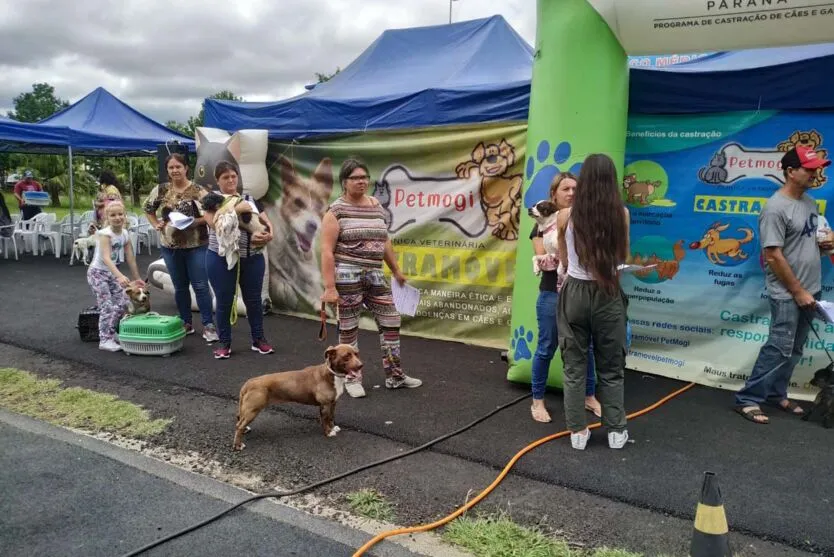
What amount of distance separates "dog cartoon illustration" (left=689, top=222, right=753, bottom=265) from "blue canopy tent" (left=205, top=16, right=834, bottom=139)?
0.97 m

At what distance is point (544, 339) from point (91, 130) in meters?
12.0

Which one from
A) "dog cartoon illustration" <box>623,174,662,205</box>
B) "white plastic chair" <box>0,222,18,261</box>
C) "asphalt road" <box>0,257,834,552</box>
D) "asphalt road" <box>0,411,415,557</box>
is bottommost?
"asphalt road" <box>0,411,415,557</box>

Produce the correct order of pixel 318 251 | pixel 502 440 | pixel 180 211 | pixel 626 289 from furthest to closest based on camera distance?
pixel 318 251
pixel 180 211
pixel 626 289
pixel 502 440

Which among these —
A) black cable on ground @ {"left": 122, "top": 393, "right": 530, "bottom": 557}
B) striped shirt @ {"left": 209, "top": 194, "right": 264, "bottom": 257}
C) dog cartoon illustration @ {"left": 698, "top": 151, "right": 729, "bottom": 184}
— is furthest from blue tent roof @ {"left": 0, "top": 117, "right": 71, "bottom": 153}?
dog cartoon illustration @ {"left": 698, "top": 151, "right": 729, "bottom": 184}

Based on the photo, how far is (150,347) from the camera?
5770mm

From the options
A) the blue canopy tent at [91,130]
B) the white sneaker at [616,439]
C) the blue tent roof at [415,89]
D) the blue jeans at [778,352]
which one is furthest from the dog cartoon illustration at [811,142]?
the blue canopy tent at [91,130]

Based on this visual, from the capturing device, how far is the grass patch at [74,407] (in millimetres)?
4191

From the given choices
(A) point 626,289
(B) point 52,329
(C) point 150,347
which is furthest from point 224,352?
(A) point 626,289

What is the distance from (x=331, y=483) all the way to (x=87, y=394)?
2.53 m

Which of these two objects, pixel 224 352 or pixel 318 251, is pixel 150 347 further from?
pixel 318 251

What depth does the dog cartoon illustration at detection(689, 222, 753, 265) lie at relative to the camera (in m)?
4.95

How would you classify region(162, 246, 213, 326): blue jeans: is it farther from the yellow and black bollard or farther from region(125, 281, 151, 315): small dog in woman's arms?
the yellow and black bollard

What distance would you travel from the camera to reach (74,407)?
4496mm

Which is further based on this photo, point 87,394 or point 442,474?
point 87,394
